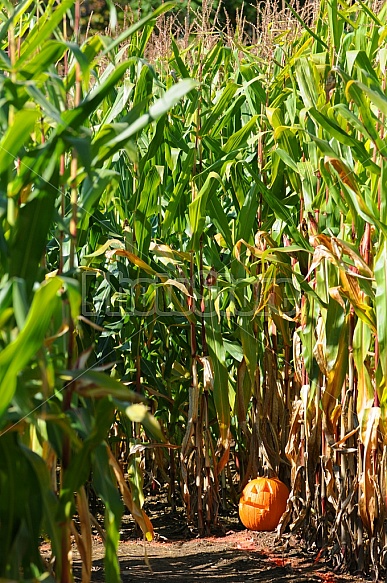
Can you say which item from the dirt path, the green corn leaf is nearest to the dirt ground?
the dirt path

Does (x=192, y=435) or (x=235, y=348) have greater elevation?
(x=235, y=348)

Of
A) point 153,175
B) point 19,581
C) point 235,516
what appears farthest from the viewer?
point 235,516

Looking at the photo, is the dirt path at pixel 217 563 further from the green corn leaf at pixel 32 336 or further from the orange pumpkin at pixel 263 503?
the green corn leaf at pixel 32 336

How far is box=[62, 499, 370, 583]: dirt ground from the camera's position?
3.07 metres

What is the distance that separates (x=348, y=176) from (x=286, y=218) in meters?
0.53

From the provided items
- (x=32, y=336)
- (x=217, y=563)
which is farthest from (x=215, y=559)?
(x=32, y=336)

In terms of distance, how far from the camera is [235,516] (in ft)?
12.5

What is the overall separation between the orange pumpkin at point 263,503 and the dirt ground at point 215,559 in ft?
0.21

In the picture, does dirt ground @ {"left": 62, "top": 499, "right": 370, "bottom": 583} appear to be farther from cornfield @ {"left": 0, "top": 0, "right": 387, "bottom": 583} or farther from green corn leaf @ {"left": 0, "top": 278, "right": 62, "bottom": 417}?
green corn leaf @ {"left": 0, "top": 278, "right": 62, "bottom": 417}

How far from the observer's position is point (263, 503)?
131 inches

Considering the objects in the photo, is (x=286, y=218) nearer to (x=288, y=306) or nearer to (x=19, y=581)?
(x=288, y=306)

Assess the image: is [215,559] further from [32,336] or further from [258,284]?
[32,336]

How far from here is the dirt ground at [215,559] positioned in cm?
307

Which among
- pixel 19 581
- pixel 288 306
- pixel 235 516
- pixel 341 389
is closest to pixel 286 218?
pixel 288 306
